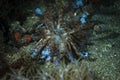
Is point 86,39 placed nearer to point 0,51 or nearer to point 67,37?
point 67,37

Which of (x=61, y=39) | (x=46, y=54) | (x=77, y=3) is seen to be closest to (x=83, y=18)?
(x=77, y=3)

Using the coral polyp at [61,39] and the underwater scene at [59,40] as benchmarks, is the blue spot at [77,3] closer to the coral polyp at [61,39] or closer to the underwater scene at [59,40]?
the underwater scene at [59,40]

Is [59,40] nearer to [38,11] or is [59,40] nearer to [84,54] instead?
[84,54]

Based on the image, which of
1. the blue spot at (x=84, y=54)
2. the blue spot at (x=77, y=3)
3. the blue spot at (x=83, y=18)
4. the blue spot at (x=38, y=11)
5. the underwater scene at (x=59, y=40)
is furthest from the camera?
the blue spot at (x=77, y=3)

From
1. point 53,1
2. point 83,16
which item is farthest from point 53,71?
point 53,1

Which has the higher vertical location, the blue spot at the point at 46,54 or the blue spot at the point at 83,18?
the blue spot at the point at 83,18

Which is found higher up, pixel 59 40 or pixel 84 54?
pixel 59 40

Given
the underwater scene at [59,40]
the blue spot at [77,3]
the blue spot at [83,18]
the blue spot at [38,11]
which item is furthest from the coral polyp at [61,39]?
the blue spot at [77,3]

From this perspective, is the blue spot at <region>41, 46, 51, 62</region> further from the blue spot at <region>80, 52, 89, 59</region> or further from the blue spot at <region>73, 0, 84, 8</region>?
the blue spot at <region>73, 0, 84, 8</region>

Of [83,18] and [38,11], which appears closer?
[83,18]
